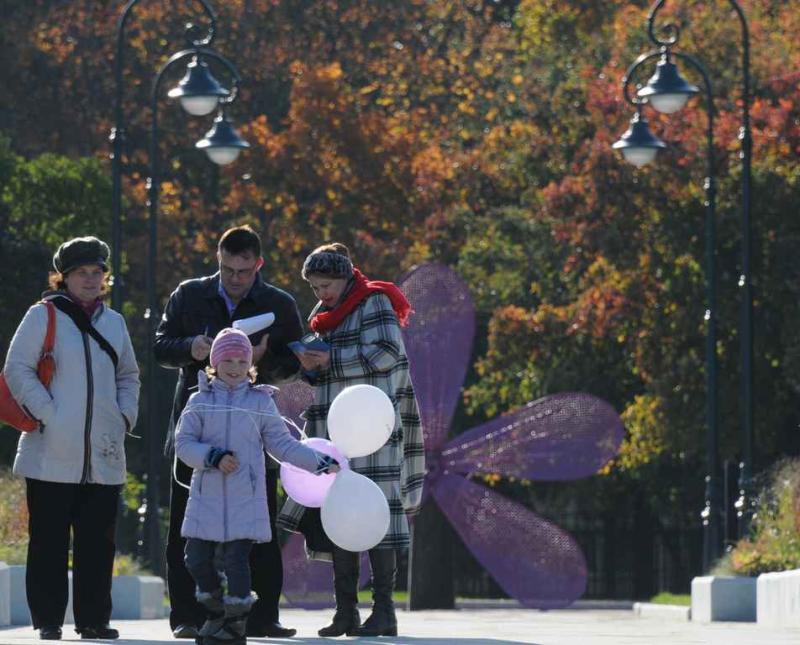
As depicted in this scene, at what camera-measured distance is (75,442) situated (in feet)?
33.7

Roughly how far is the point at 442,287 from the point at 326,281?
9238 mm

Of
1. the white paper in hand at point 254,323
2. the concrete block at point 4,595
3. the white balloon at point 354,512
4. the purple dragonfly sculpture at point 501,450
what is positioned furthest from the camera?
the purple dragonfly sculpture at point 501,450

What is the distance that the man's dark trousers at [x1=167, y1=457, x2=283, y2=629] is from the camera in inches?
404

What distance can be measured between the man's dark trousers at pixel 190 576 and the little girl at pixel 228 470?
570 mm

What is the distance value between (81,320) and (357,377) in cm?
132

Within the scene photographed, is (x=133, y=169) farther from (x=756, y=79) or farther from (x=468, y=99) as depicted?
(x=756, y=79)

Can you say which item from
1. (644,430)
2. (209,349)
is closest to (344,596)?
(209,349)

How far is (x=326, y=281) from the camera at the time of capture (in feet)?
35.5

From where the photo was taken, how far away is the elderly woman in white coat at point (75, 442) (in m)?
10.3

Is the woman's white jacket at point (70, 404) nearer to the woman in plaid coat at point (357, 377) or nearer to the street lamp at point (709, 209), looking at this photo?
the woman in plaid coat at point (357, 377)

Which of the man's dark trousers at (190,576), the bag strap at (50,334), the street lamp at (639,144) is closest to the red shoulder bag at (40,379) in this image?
the bag strap at (50,334)

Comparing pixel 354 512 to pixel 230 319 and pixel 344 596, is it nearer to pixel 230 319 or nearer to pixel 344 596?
A: pixel 344 596

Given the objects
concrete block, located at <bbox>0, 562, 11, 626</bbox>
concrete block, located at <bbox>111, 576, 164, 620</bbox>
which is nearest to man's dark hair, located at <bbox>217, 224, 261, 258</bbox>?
concrete block, located at <bbox>0, 562, 11, 626</bbox>

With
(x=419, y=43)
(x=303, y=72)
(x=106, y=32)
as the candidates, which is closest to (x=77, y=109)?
(x=106, y=32)
